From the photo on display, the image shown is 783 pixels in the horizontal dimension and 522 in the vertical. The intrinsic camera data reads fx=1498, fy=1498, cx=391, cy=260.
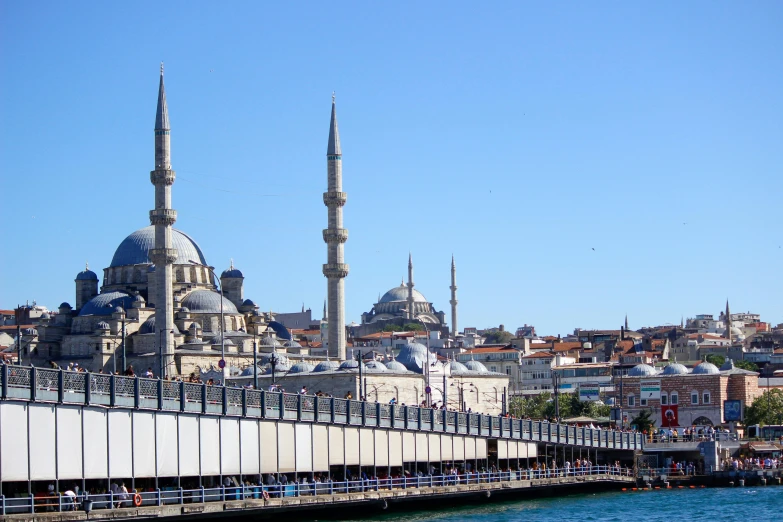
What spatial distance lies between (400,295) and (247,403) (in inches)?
4274

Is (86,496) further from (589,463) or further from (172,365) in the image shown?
(172,365)

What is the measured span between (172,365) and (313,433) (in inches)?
1435

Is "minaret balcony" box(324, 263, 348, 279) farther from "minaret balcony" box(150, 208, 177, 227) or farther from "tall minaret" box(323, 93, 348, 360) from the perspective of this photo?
"minaret balcony" box(150, 208, 177, 227)

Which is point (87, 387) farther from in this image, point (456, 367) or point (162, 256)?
point (456, 367)

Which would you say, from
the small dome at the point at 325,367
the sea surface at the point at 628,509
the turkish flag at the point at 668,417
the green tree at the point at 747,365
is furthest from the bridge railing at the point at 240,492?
the green tree at the point at 747,365

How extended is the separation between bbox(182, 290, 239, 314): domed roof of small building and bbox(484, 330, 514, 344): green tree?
55666mm

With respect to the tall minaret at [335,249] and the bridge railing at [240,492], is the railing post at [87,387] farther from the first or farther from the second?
the tall minaret at [335,249]

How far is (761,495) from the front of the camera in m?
43.1

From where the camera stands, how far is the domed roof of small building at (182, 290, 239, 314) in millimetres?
78312

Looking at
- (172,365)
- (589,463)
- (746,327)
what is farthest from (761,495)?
(746,327)

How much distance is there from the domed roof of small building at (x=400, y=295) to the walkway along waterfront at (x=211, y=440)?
94768 millimetres

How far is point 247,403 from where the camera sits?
101 feet

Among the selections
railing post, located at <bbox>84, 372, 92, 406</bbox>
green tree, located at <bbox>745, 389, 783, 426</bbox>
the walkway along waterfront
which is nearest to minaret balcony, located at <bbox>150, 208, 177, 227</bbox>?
green tree, located at <bbox>745, 389, 783, 426</bbox>

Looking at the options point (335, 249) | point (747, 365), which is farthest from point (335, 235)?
point (747, 365)
